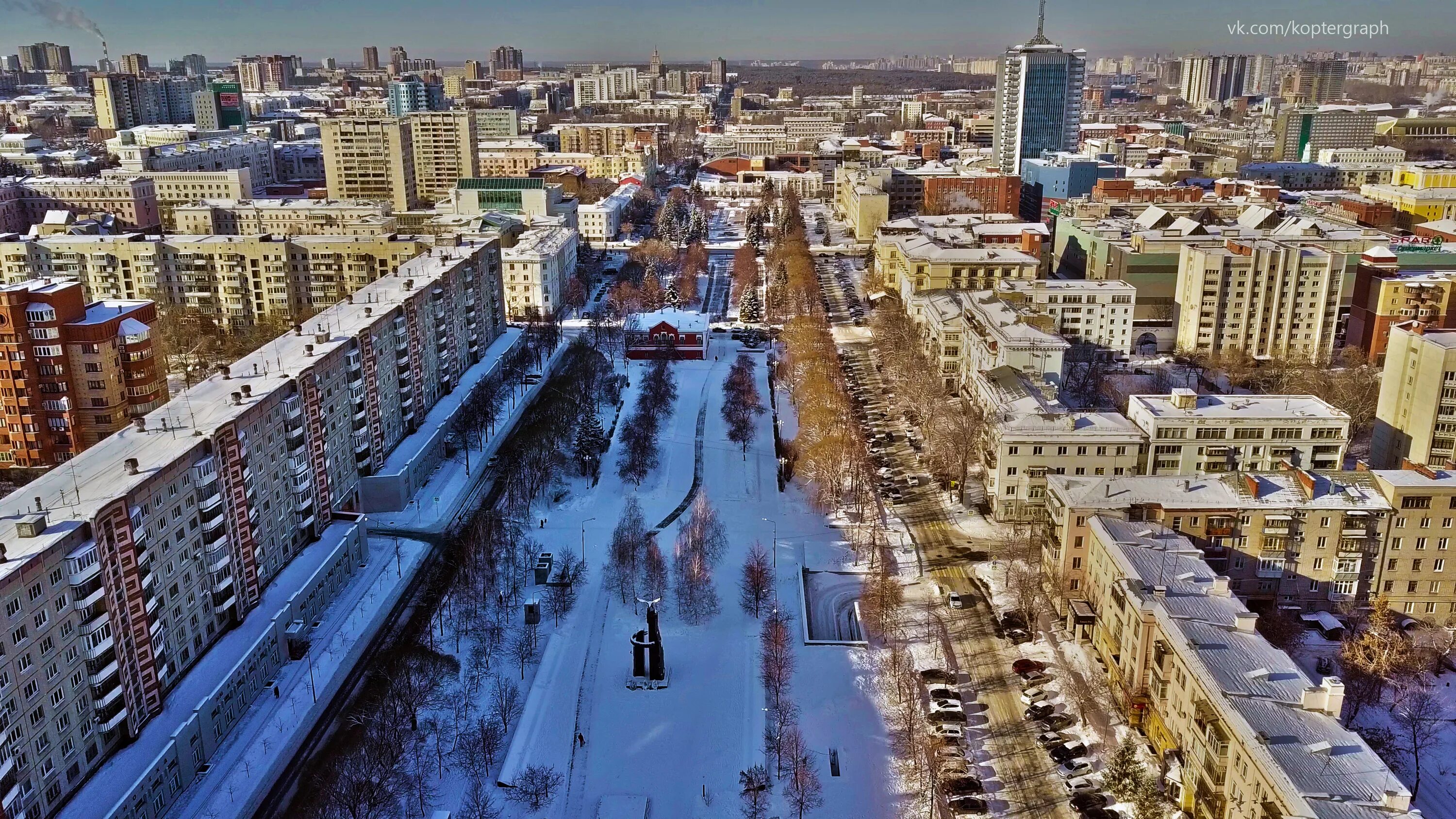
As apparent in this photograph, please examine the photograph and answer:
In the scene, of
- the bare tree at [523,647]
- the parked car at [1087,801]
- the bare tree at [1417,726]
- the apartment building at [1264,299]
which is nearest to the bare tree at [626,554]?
the bare tree at [523,647]

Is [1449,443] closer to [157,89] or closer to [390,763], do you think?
[390,763]

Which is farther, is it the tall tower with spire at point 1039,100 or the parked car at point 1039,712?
the tall tower with spire at point 1039,100

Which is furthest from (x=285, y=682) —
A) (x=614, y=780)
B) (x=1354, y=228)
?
(x=1354, y=228)

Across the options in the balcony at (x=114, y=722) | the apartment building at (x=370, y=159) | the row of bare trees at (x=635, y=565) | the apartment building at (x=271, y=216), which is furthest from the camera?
the apartment building at (x=370, y=159)

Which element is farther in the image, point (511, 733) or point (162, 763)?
point (511, 733)

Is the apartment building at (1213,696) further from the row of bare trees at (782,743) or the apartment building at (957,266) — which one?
the apartment building at (957,266)

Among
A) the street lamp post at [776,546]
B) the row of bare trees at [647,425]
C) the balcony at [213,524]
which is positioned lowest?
the street lamp post at [776,546]

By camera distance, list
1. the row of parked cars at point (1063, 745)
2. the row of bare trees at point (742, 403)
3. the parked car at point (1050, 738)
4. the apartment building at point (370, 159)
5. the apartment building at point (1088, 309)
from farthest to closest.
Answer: the apartment building at point (370, 159) → the apartment building at point (1088, 309) → the row of bare trees at point (742, 403) → the parked car at point (1050, 738) → the row of parked cars at point (1063, 745)

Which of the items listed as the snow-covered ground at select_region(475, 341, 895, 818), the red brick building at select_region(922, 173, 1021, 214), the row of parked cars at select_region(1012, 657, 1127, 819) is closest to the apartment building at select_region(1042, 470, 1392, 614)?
the row of parked cars at select_region(1012, 657, 1127, 819)
